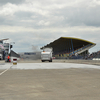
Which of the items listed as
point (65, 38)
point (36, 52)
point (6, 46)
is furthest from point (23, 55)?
point (6, 46)

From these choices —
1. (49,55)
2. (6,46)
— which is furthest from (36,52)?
(6,46)

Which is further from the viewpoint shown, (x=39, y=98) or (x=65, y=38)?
(x=65, y=38)

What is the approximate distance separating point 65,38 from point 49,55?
2796 centimetres

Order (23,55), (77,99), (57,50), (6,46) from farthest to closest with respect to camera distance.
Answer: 1. (6,46)
2. (57,50)
3. (23,55)
4. (77,99)

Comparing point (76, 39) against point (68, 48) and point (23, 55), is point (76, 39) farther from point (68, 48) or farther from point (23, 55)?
point (23, 55)

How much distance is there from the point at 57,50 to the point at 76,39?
141ft

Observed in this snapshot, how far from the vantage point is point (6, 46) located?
169875 mm

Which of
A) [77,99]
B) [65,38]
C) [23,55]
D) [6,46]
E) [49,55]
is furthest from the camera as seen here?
[6,46]

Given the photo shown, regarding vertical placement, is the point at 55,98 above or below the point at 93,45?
below

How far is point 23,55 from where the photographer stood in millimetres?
118625

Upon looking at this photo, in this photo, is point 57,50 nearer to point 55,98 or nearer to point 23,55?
point 23,55

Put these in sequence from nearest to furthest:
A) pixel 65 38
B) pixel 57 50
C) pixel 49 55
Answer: pixel 49 55, pixel 65 38, pixel 57 50

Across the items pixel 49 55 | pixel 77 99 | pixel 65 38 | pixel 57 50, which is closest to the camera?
pixel 77 99

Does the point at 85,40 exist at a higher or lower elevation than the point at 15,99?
higher
